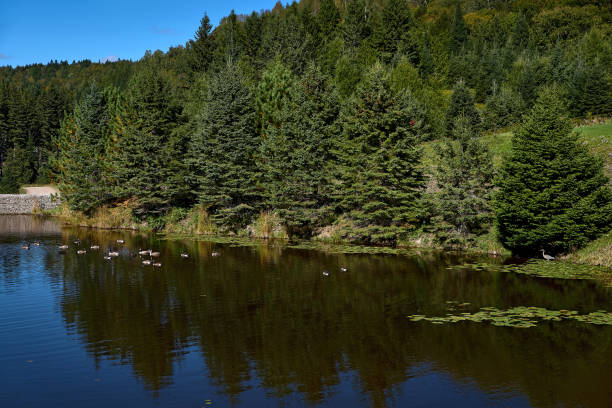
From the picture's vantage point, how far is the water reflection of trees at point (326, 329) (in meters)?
15.8

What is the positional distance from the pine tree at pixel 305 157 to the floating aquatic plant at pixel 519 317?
23.0m

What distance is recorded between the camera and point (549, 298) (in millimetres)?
24859

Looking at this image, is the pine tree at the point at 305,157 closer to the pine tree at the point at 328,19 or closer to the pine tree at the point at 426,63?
the pine tree at the point at 426,63

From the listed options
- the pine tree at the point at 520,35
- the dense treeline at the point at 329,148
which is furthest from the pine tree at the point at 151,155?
the pine tree at the point at 520,35

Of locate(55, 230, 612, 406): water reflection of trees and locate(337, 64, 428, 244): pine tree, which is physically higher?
locate(337, 64, 428, 244): pine tree

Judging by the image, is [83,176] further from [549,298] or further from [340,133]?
[549,298]

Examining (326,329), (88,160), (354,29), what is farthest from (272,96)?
(354,29)

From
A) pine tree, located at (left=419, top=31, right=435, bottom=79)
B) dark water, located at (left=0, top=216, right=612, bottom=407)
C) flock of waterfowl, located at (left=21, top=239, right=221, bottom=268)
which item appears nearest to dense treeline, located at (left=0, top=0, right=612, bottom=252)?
pine tree, located at (left=419, top=31, right=435, bottom=79)

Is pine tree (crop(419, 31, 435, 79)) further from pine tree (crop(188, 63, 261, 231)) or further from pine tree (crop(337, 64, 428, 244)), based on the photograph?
pine tree (crop(337, 64, 428, 244))

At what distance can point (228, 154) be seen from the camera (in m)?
48.9

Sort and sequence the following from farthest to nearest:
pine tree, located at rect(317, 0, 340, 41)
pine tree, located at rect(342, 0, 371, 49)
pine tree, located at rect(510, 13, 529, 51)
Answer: pine tree, located at rect(510, 13, 529, 51)
pine tree, located at rect(317, 0, 340, 41)
pine tree, located at rect(342, 0, 371, 49)

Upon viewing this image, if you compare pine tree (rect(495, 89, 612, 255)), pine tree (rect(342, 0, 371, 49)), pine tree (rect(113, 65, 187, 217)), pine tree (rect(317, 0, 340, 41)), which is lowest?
pine tree (rect(495, 89, 612, 255))

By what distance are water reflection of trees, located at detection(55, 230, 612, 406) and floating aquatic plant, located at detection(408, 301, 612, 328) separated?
28.7 inches

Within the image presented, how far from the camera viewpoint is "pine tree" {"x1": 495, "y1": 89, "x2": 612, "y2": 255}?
3106 centimetres
